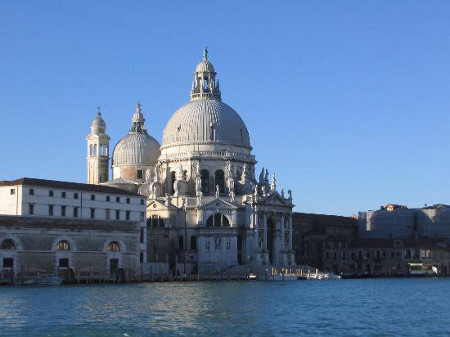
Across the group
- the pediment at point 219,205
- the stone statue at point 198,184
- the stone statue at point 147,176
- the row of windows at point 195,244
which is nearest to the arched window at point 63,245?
the row of windows at point 195,244

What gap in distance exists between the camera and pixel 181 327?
3753 cm

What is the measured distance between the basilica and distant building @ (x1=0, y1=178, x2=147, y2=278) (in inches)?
571

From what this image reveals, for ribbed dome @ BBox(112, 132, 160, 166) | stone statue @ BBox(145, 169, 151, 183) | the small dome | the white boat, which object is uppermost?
the small dome

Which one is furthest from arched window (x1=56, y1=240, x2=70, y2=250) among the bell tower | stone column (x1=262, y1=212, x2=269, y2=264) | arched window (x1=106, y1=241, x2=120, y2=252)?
the bell tower

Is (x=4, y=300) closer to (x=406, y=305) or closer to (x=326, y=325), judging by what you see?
(x=326, y=325)

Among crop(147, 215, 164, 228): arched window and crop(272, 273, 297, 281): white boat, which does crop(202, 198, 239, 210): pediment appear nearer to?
crop(147, 215, 164, 228): arched window

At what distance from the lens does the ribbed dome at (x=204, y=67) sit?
337 ft

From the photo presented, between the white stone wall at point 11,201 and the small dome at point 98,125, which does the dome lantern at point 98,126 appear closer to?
the small dome at point 98,125

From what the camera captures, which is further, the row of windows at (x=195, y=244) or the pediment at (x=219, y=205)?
the pediment at (x=219, y=205)

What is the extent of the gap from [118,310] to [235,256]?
4831cm

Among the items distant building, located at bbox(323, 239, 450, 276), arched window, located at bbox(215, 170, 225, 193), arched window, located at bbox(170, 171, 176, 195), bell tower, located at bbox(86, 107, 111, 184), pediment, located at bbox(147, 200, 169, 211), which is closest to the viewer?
pediment, located at bbox(147, 200, 169, 211)

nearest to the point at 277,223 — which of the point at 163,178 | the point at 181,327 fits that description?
the point at 163,178

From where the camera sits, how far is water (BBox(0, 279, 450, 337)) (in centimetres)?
3688

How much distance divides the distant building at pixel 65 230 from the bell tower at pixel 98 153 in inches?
1091
